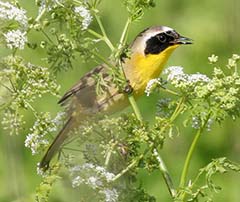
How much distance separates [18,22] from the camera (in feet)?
9.96

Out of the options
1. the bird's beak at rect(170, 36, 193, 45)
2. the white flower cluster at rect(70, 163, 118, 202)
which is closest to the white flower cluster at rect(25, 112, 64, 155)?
the white flower cluster at rect(70, 163, 118, 202)

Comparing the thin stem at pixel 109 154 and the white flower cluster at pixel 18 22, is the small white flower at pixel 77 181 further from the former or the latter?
the white flower cluster at pixel 18 22

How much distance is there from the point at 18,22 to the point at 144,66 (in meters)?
1.42

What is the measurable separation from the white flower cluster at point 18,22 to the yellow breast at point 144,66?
115 centimetres

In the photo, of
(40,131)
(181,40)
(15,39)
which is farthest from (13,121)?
(181,40)

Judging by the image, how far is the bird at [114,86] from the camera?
335 centimetres

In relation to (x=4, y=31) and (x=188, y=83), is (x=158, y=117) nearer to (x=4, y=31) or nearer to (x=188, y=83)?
(x=188, y=83)

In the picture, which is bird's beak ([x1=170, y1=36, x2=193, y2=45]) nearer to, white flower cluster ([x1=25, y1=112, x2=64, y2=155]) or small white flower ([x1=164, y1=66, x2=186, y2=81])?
small white flower ([x1=164, y1=66, x2=186, y2=81])

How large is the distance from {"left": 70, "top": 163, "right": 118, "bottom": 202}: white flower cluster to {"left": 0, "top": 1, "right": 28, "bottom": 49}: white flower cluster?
1.37 ft

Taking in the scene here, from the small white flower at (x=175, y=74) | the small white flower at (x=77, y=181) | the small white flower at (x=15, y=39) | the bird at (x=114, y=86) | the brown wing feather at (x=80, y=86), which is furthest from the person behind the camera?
the brown wing feather at (x=80, y=86)

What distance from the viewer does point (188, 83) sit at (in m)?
3.04

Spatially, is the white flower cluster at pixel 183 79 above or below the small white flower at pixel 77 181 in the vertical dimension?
above

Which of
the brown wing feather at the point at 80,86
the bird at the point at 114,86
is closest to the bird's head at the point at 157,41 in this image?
the bird at the point at 114,86

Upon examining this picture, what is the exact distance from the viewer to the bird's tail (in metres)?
3.11
